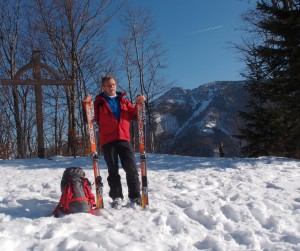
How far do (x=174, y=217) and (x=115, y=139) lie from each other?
157 cm

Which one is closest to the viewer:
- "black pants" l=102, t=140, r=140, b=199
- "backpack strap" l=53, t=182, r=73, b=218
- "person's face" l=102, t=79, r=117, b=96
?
"backpack strap" l=53, t=182, r=73, b=218

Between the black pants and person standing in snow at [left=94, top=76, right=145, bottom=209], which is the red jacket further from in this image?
the black pants

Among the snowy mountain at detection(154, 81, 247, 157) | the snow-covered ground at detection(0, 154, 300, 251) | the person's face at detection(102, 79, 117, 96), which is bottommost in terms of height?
the snow-covered ground at detection(0, 154, 300, 251)

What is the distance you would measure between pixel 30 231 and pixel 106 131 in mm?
1935

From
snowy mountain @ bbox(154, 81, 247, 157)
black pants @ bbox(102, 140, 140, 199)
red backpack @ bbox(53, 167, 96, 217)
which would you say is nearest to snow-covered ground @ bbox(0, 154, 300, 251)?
red backpack @ bbox(53, 167, 96, 217)

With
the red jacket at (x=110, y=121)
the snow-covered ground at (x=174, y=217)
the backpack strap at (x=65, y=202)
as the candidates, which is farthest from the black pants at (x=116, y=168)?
the backpack strap at (x=65, y=202)

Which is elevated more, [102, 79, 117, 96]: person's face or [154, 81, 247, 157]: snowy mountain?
[154, 81, 247, 157]: snowy mountain

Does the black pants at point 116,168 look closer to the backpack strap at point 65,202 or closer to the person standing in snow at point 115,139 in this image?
the person standing in snow at point 115,139

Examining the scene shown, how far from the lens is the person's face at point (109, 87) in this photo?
522cm

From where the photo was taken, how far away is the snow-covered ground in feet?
11.8

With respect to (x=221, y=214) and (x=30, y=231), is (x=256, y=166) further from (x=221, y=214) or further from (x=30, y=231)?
(x=30, y=231)

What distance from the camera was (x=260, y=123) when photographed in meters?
16.4

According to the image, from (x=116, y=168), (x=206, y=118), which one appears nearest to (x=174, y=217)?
(x=116, y=168)

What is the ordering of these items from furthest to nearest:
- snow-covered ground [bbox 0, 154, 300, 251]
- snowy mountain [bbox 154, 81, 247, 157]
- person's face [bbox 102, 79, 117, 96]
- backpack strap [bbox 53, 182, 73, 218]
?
snowy mountain [bbox 154, 81, 247, 157] < person's face [bbox 102, 79, 117, 96] < backpack strap [bbox 53, 182, 73, 218] < snow-covered ground [bbox 0, 154, 300, 251]
